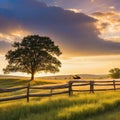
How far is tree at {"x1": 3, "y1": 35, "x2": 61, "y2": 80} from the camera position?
2968 inches

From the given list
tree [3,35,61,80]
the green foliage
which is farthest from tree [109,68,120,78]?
the green foliage

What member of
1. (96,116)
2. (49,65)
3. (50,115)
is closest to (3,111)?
(50,115)

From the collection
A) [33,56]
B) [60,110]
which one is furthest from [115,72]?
[60,110]

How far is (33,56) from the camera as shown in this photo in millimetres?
75625

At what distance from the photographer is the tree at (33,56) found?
75375 millimetres

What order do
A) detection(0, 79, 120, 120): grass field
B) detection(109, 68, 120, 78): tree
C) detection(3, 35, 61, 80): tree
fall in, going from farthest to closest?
detection(109, 68, 120, 78): tree, detection(3, 35, 61, 80): tree, detection(0, 79, 120, 120): grass field

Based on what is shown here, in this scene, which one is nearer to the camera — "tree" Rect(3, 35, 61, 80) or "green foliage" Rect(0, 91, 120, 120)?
"green foliage" Rect(0, 91, 120, 120)

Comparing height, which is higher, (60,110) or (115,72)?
(115,72)

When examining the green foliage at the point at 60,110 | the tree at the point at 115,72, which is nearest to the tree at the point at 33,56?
the tree at the point at 115,72

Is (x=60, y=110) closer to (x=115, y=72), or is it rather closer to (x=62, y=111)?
(x=62, y=111)

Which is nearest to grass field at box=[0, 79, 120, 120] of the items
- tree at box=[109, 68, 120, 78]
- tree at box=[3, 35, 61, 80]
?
tree at box=[3, 35, 61, 80]

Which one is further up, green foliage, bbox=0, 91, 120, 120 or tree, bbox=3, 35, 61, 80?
tree, bbox=3, 35, 61, 80

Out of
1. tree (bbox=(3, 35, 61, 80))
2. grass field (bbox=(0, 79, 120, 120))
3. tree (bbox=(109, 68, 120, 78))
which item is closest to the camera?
grass field (bbox=(0, 79, 120, 120))

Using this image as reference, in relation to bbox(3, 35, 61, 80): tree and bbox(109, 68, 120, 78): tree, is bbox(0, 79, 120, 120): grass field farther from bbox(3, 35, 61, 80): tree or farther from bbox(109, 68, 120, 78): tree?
bbox(109, 68, 120, 78): tree
